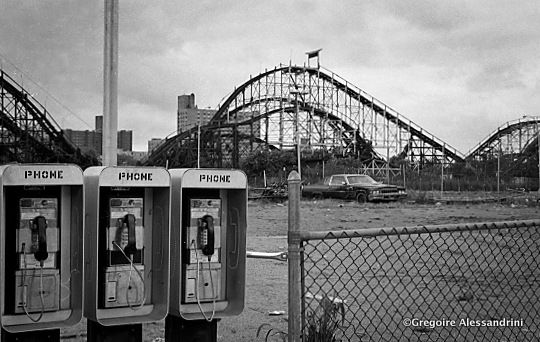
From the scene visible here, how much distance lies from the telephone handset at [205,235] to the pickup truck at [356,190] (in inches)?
1035

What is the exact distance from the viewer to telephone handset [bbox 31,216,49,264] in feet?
12.9

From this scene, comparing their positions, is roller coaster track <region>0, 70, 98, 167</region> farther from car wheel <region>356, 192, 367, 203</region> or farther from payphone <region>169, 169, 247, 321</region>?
payphone <region>169, 169, 247, 321</region>

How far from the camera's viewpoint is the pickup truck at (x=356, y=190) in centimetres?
3042

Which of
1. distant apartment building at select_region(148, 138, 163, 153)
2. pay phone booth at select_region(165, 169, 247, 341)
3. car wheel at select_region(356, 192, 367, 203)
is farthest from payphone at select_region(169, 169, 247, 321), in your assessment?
distant apartment building at select_region(148, 138, 163, 153)

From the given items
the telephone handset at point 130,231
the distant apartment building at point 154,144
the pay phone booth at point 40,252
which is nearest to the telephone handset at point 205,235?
the telephone handset at point 130,231

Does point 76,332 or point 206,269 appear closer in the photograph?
point 206,269

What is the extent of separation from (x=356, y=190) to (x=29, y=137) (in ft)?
69.6

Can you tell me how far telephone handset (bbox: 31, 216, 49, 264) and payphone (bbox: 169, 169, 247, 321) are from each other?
0.81 metres

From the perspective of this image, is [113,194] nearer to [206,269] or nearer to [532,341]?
[206,269]

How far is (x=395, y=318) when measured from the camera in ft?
20.1

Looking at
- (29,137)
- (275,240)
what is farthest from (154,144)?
(275,240)

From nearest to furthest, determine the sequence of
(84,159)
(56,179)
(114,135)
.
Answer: (56,179) → (114,135) → (84,159)

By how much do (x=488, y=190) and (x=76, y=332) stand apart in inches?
1555

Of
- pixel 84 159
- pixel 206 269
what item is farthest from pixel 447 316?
pixel 84 159
